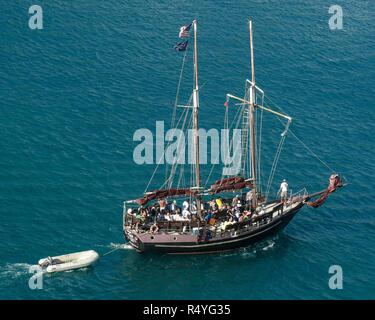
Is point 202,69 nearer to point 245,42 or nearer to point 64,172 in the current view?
point 245,42

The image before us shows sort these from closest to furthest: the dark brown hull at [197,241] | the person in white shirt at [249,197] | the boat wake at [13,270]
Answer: the boat wake at [13,270]
the dark brown hull at [197,241]
the person in white shirt at [249,197]

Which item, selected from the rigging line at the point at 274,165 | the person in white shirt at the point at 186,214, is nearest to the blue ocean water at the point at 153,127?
the rigging line at the point at 274,165

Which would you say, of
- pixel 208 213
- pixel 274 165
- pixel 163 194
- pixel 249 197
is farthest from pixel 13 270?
pixel 274 165

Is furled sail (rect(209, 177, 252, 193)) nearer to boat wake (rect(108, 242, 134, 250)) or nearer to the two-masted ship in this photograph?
the two-masted ship

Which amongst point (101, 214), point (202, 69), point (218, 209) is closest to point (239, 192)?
point (218, 209)

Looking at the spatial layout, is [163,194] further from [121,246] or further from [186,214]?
[121,246]

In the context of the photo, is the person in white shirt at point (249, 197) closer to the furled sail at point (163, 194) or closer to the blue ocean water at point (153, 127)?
the blue ocean water at point (153, 127)
